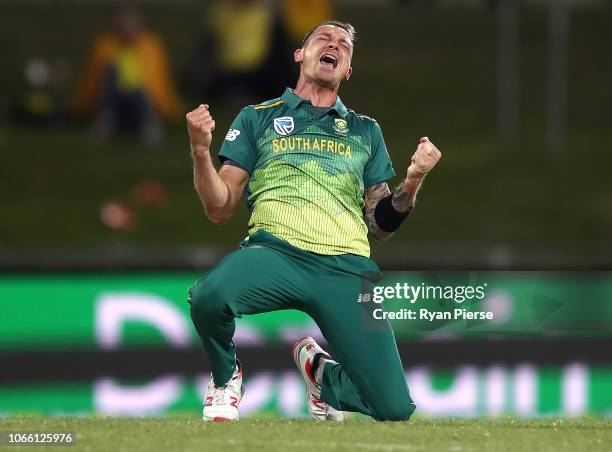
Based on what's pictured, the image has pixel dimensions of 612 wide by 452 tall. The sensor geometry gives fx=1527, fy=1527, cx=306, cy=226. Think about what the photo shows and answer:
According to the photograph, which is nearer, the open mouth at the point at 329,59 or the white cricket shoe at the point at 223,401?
the white cricket shoe at the point at 223,401

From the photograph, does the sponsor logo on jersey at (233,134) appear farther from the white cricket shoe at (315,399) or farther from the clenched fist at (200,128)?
the white cricket shoe at (315,399)

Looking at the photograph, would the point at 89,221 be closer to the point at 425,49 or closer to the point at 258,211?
the point at 425,49

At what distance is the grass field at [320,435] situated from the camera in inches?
222

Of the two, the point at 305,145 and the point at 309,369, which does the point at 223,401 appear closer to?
the point at 309,369

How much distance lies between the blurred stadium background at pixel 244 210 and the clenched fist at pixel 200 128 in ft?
4.53

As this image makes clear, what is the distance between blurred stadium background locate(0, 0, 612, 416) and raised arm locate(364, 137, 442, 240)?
530 mm

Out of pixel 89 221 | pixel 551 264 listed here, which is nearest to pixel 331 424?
pixel 551 264

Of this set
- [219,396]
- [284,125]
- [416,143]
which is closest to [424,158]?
[284,125]

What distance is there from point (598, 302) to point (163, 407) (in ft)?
12.7

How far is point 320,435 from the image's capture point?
5887 mm

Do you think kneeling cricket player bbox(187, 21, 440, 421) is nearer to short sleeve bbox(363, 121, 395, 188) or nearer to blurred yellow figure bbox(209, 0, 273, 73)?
short sleeve bbox(363, 121, 395, 188)

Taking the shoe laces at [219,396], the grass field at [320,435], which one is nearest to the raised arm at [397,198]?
the grass field at [320,435]

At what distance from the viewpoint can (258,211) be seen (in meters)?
6.45

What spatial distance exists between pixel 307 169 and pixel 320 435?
1.18 meters
